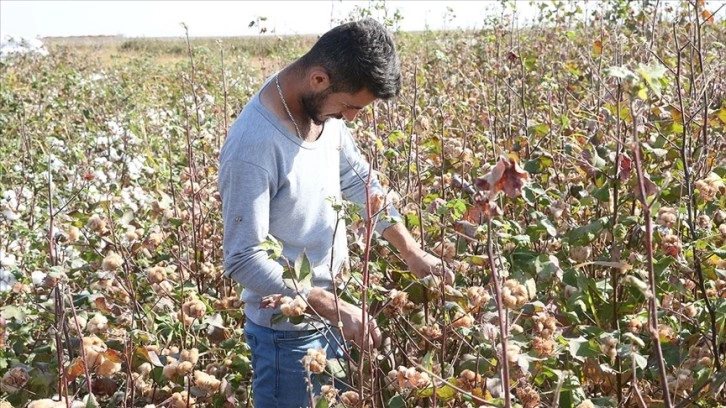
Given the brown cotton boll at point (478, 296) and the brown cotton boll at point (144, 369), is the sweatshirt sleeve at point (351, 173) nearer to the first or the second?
the brown cotton boll at point (144, 369)

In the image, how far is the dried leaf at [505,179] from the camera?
110 cm

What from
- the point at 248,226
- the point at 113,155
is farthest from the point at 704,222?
the point at 113,155

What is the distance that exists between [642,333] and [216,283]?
1.49 m

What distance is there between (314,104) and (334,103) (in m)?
0.05

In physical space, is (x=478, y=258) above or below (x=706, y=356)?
above

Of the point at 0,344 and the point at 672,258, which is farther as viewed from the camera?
the point at 0,344

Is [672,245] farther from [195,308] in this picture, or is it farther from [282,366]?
[195,308]

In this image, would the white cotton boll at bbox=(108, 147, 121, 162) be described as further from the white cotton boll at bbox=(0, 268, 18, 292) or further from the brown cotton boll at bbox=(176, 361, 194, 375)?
the brown cotton boll at bbox=(176, 361, 194, 375)

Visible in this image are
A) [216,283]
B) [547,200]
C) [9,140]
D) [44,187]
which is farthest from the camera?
[9,140]

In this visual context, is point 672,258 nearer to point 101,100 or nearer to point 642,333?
point 642,333

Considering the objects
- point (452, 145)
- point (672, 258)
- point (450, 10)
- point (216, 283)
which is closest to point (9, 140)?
point (450, 10)

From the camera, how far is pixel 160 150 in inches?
232

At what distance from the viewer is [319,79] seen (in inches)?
85.5

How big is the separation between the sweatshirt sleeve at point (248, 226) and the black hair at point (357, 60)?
1.00 ft
